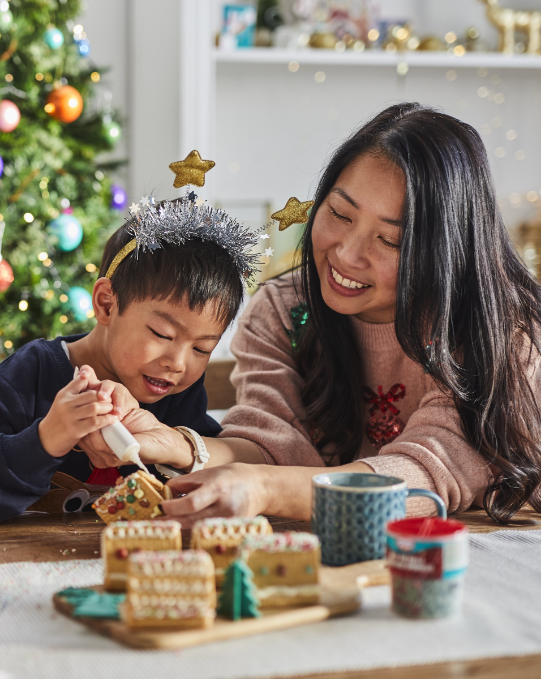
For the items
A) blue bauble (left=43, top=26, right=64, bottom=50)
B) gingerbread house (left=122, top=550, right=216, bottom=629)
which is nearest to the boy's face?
gingerbread house (left=122, top=550, right=216, bottom=629)

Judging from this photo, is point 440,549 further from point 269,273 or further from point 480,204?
point 269,273

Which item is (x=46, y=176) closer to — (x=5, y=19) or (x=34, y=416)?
(x=5, y=19)

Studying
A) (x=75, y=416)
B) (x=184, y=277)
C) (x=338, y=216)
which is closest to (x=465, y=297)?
(x=338, y=216)

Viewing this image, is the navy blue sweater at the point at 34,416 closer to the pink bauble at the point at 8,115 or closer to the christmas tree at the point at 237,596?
the christmas tree at the point at 237,596

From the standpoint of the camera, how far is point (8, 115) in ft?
8.29

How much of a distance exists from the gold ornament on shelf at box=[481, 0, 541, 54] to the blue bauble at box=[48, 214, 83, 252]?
2028 mm

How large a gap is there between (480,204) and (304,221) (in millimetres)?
289

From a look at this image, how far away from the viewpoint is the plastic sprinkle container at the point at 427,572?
648 mm

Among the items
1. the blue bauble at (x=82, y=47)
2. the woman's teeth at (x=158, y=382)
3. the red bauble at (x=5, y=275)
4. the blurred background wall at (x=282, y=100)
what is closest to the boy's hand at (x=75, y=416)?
the woman's teeth at (x=158, y=382)

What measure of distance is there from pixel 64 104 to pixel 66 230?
18.0 inches

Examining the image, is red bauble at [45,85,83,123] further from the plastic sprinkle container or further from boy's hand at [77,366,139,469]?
the plastic sprinkle container

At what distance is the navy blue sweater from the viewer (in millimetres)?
962

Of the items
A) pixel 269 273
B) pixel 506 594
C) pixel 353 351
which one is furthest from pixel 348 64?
pixel 506 594

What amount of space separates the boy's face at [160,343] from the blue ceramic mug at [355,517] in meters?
0.42
